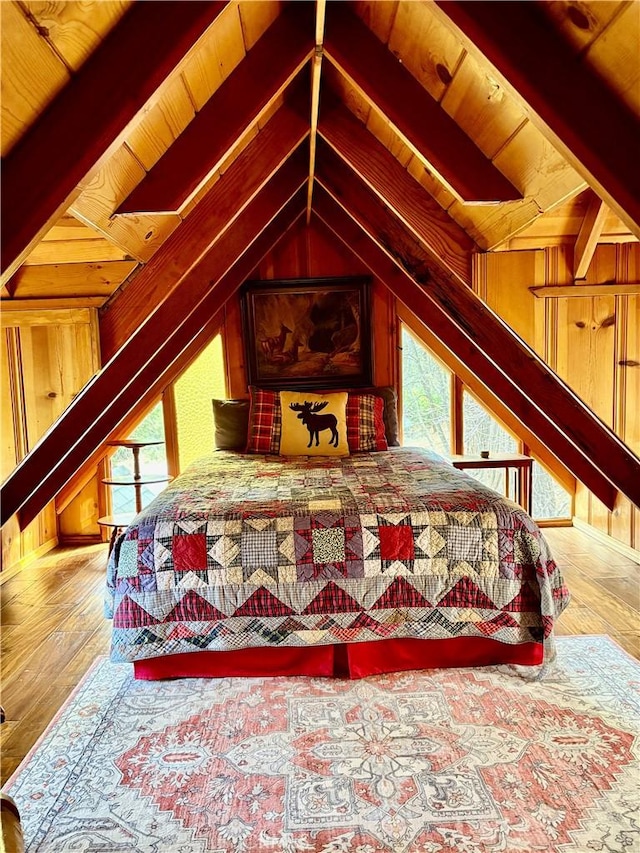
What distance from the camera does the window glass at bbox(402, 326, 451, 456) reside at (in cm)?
453

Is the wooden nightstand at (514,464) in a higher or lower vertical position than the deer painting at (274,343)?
lower

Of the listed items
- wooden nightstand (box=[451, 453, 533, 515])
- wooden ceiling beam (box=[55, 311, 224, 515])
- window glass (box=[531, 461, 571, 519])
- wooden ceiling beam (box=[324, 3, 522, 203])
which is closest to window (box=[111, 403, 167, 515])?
wooden ceiling beam (box=[55, 311, 224, 515])

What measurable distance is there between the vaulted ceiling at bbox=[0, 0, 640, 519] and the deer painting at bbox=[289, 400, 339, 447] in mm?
819

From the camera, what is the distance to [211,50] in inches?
65.2

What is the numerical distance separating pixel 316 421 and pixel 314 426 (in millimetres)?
34

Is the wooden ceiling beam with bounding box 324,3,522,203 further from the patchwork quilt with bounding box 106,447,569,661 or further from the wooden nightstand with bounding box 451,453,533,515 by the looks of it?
the wooden nightstand with bounding box 451,453,533,515

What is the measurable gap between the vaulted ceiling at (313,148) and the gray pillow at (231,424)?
552 millimetres

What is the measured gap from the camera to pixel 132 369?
2689mm

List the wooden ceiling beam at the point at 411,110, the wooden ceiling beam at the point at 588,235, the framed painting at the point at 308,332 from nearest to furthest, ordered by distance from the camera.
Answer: the wooden ceiling beam at the point at 411,110, the wooden ceiling beam at the point at 588,235, the framed painting at the point at 308,332

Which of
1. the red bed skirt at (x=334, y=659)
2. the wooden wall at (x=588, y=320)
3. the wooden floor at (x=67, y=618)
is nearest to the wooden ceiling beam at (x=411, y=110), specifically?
the red bed skirt at (x=334, y=659)

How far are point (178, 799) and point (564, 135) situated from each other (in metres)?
1.86

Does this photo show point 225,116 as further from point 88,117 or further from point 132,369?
point 132,369

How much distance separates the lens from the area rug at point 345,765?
1552 millimetres

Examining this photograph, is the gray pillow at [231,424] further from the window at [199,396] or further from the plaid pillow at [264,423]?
the window at [199,396]
